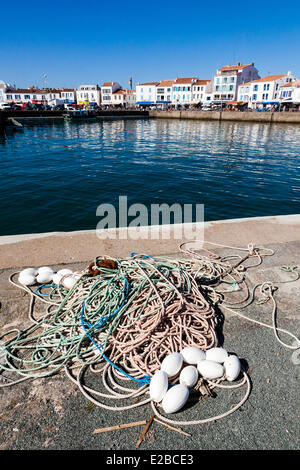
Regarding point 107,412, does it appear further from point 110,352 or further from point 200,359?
point 200,359

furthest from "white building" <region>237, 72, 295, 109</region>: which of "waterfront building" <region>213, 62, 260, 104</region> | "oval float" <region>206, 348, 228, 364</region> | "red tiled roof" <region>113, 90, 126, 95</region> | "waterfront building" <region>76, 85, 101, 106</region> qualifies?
"oval float" <region>206, 348, 228, 364</region>

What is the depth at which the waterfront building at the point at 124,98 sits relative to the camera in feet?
295

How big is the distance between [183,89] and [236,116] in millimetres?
33882

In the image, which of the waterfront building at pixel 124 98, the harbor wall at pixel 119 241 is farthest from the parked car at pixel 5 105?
the harbor wall at pixel 119 241

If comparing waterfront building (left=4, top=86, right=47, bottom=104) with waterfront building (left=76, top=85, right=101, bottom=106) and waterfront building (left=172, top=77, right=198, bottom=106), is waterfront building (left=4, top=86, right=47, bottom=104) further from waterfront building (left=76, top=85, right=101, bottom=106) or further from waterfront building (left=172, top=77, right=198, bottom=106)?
waterfront building (left=172, top=77, right=198, bottom=106)

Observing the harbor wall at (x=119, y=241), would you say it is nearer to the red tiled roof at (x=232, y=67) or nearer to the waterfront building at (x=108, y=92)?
the red tiled roof at (x=232, y=67)

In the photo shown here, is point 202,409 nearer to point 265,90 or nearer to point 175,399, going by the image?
point 175,399

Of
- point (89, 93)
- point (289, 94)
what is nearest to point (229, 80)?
point (289, 94)

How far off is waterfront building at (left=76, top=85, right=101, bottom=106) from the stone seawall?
32.9m

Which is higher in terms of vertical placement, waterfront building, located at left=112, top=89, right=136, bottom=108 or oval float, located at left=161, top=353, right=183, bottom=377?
waterfront building, located at left=112, top=89, right=136, bottom=108

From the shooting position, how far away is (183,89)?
80438mm

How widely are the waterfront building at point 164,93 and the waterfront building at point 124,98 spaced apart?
10.1 metres

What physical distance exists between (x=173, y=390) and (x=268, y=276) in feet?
7.79

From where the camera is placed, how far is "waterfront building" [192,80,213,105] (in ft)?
256
